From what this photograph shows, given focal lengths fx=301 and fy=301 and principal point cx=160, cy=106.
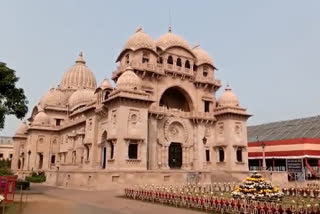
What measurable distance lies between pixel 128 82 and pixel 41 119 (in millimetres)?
25298

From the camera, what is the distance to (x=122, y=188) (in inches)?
1005

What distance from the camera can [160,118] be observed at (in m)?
34.6

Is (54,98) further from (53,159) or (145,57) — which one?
(145,57)

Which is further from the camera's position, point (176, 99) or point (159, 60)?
point (176, 99)

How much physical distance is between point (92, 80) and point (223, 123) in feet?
107

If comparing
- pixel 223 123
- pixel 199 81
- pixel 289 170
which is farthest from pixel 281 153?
pixel 199 81

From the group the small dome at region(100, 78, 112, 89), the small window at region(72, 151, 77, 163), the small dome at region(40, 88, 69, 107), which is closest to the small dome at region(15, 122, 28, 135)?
the small dome at region(40, 88, 69, 107)

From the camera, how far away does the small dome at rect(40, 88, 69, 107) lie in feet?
176

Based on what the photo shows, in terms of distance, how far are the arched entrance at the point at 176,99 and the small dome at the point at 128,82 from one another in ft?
25.8

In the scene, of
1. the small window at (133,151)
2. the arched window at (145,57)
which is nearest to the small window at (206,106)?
the arched window at (145,57)

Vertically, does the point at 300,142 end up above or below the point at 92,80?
below

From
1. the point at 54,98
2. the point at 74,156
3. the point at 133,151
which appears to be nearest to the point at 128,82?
the point at 133,151

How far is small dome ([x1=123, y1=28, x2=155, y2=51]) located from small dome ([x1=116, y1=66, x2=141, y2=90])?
16.1ft

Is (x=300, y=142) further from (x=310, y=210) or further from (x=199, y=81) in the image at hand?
(x=310, y=210)
